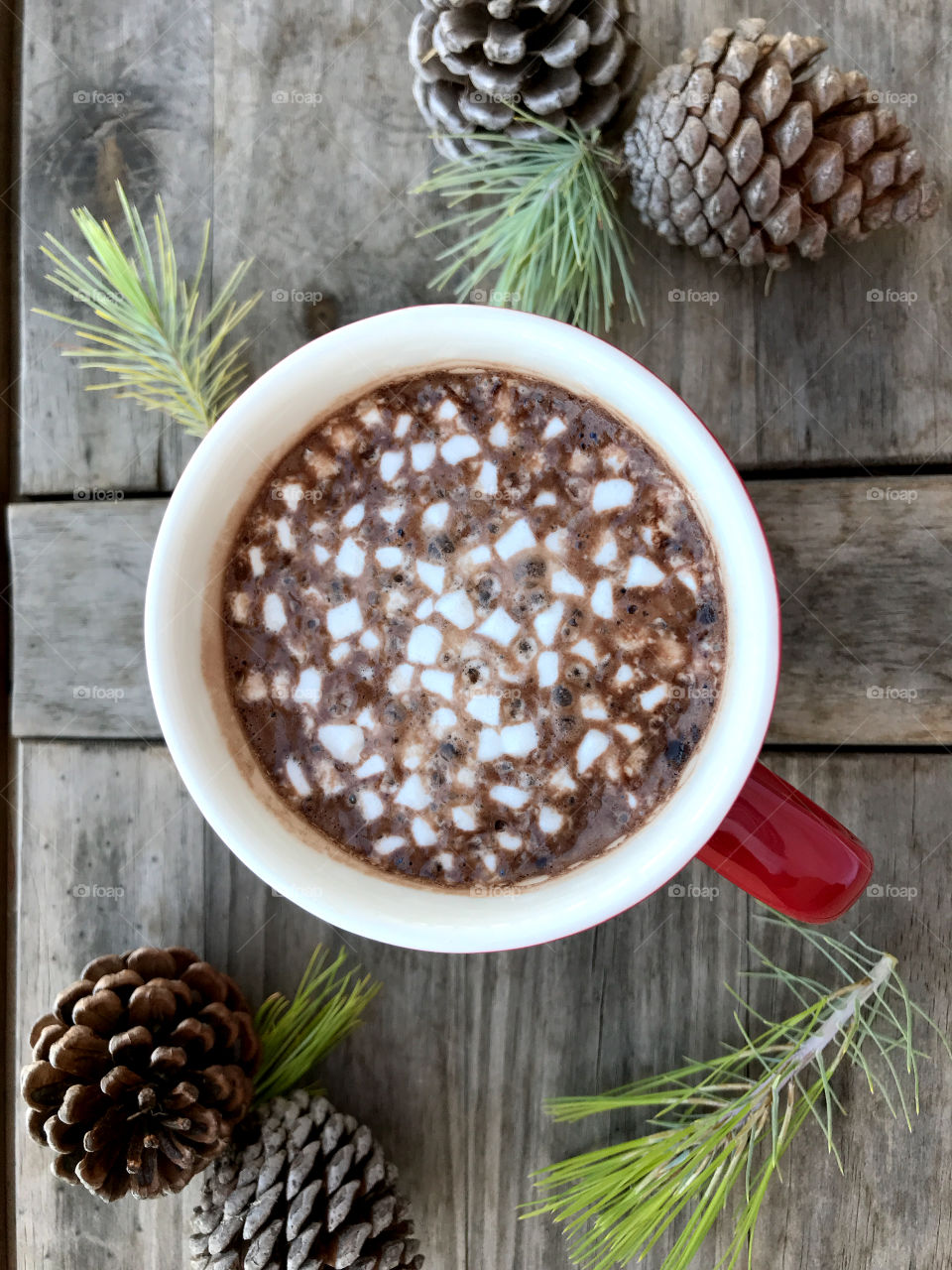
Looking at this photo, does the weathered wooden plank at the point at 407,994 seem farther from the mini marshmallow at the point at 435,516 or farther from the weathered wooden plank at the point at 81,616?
the mini marshmallow at the point at 435,516

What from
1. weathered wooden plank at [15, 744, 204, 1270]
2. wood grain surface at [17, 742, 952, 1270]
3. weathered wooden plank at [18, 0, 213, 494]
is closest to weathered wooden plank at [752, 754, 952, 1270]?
wood grain surface at [17, 742, 952, 1270]

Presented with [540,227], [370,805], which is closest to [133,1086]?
[370,805]

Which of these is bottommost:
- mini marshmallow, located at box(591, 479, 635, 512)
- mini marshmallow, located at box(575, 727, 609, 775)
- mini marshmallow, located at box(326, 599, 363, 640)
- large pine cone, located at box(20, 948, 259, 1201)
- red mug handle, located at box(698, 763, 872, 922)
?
large pine cone, located at box(20, 948, 259, 1201)

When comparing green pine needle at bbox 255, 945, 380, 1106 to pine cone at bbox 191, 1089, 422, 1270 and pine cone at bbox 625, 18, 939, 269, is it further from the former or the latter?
pine cone at bbox 625, 18, 939, 269

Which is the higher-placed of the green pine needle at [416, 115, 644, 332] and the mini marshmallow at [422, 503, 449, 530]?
the green pine needle at [416, 115, 644, 332]

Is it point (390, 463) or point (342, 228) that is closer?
point (390, 463)

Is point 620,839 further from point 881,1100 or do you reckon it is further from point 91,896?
point 91,896

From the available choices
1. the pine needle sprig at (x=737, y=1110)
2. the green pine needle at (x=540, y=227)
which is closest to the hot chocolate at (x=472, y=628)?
the green pine needle at (x=540, y=227)
